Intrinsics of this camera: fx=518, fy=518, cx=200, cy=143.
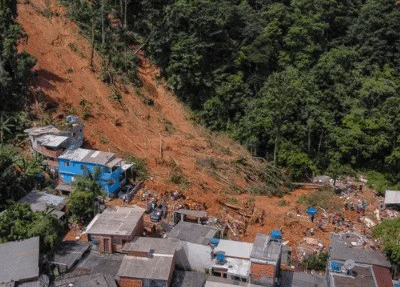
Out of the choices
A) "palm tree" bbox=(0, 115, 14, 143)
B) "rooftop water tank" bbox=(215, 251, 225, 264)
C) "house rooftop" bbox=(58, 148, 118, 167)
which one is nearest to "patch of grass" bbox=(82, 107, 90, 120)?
"palm tree" bbox=(0, 115, 14, 143)

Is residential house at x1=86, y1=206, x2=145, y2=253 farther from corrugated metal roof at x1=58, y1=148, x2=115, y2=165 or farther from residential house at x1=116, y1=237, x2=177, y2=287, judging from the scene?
corrugated metal roof at x1=58, y1=148, x2=115, y2=165

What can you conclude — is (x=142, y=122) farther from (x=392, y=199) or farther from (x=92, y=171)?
(x=392, y=199)

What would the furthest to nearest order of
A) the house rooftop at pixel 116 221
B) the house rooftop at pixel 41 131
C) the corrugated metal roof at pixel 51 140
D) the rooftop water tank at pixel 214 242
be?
the house rooftop at pixel 41 131 < the corrugated metal roof at pixel 51 140 < the rooftop water tank at pixel 214 242 < the house rooftop at pixel 116 221

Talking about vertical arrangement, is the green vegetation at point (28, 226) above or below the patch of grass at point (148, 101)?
below

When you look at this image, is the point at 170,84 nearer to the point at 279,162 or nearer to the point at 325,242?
the point at 279,162

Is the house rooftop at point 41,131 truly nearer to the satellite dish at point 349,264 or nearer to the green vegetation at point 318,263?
the green vegetation at point 318,263

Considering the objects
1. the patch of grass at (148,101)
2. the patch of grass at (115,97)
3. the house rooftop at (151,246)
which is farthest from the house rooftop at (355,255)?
the patch of grass at (115,97)
